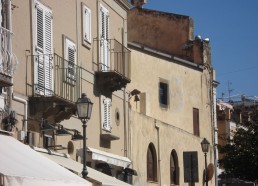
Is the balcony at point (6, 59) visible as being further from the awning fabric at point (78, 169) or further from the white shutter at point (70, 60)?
the white shutter at point (70, 60)

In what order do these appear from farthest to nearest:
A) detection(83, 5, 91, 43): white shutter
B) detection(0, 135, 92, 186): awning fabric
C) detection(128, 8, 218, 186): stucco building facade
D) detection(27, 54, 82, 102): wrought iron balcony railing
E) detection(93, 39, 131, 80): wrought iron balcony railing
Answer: detection(128, 8, 218, 186): stucco building facade → detection(93, 39, 131, 80): wrought iron balcony railing → detection(83, 5, 91, 43): white shutter → detection(27, 54, 82, 102): wrought iron balcony railing → detection(0, 135, 92, 186): awning fabric

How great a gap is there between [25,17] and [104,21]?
6860 mm

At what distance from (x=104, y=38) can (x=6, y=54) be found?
366 inches

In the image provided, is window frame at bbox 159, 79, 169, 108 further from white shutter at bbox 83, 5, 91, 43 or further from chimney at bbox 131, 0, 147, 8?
white shutter at bbox 83, 5, 91, 43

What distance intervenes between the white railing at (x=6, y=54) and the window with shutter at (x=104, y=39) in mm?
8377

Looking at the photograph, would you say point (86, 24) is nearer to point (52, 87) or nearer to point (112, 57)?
point (112, 57)

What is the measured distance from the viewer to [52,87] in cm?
2250

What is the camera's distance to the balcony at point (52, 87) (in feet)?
70.9

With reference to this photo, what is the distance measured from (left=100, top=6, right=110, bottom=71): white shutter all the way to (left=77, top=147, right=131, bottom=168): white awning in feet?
10.0

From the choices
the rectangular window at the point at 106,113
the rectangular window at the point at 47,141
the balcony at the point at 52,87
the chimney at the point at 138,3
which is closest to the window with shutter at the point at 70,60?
the balcony at the point at 52,87

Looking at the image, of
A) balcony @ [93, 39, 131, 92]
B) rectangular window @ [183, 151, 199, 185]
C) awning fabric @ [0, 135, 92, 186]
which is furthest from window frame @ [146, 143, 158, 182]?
awning fabric @ [0, 135, 92, 186]

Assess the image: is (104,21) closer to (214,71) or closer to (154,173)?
(154,173)

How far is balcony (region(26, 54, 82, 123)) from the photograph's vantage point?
70.9ft

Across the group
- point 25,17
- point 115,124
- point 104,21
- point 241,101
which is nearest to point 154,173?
point 115,124
